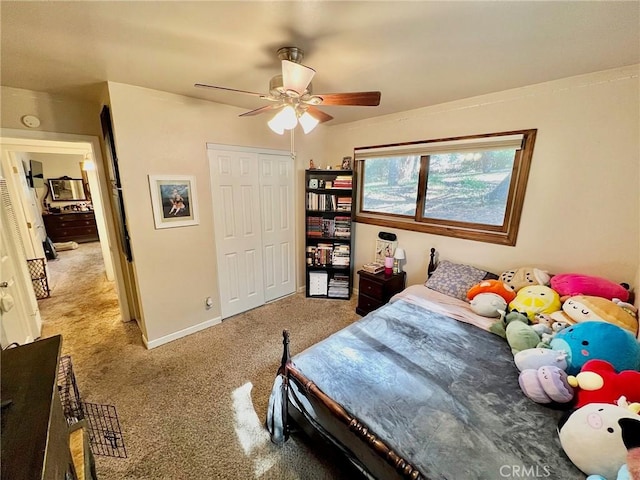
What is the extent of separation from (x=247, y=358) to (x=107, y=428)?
103 cm

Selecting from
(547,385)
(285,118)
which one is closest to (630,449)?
(547,385)

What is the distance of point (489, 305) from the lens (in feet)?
6.77

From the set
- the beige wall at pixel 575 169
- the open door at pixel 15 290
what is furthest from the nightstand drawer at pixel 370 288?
the open door at pixel 15 290

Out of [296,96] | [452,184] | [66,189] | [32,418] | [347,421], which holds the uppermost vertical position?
[296,96]

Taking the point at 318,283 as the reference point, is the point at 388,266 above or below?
above

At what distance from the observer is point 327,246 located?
3.63m

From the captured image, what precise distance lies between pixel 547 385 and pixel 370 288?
1904 mm

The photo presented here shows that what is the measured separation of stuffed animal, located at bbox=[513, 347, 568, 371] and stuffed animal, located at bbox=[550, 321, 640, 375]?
0.05 meters

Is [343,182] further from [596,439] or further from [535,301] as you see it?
[596,439]

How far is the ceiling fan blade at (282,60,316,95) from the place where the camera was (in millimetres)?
1297

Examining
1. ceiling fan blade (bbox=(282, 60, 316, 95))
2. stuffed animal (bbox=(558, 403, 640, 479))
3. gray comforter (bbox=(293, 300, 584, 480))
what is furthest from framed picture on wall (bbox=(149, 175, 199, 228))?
stuffed animal (bbox=(558, 403, 640, 479))

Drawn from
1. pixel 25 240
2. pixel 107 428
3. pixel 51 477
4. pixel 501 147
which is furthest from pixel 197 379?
pixel 25 240

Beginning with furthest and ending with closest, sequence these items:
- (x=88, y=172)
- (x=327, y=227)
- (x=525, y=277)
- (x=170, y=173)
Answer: (x=327, y=227) → (x=88, y=172) → (x=170, y=173) → (x=525, y=277)

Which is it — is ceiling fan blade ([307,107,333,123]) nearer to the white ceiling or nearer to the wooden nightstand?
the white ceiling
